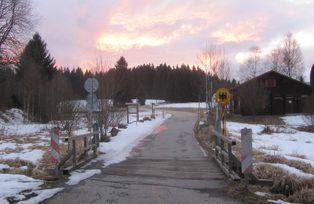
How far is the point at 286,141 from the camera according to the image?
3703 centimetres

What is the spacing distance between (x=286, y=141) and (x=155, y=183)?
24219 mm

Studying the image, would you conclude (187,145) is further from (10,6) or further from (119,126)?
(10,6)

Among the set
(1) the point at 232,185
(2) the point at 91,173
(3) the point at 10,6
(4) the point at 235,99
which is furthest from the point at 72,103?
(4) the point at 235,99

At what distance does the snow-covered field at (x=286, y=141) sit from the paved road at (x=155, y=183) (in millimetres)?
2196

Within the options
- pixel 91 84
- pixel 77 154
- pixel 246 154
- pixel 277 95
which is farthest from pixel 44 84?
pixel 246 154

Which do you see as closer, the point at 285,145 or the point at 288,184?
the point at 288,184

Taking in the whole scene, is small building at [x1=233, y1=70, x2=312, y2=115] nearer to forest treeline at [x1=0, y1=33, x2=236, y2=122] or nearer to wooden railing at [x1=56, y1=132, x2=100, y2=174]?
forest treeline at [x1=0, y1=33, x2=236, y2=122]

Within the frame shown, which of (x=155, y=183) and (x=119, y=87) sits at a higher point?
(x=119, y=87)

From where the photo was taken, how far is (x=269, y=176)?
1377cm

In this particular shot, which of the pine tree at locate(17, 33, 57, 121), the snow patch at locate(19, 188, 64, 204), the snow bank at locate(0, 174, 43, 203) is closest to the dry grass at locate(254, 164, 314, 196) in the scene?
the snow patch at locate(19, 188, 64, 204)

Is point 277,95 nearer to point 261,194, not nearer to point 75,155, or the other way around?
point 75,155

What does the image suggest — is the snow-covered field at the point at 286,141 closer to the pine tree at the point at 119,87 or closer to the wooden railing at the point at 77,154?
the wooden railing at the point at 77,154

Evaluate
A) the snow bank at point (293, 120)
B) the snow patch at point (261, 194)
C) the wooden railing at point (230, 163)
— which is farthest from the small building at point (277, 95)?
the snow patch at point (261, 194)

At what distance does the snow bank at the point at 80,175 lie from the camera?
14656 mm
